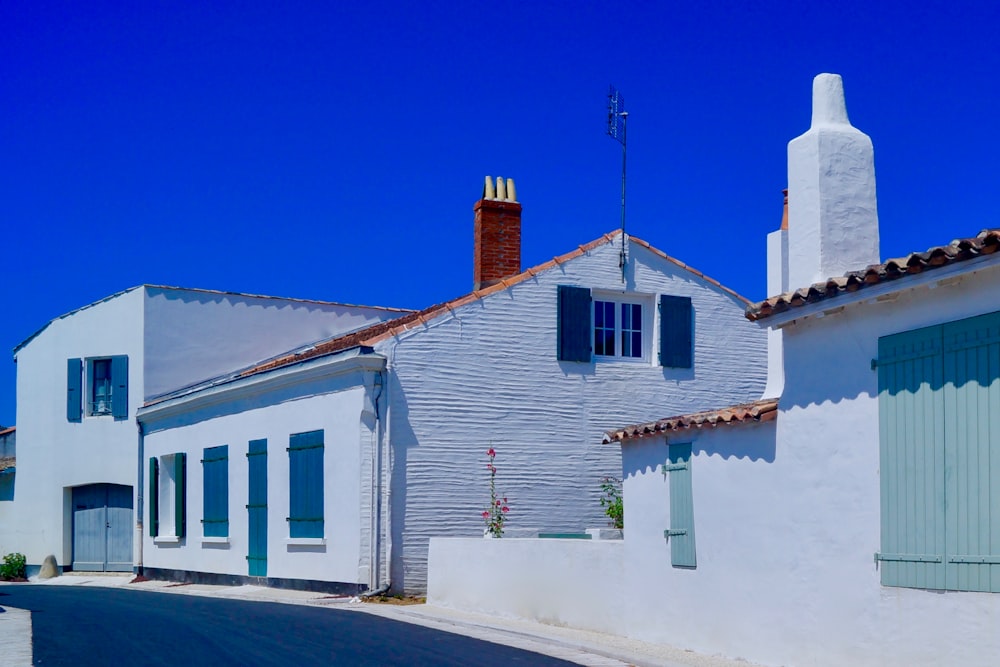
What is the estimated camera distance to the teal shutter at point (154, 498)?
26500 mm

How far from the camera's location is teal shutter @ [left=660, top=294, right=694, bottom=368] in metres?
21.6

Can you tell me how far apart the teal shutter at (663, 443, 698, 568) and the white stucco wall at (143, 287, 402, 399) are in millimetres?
16811

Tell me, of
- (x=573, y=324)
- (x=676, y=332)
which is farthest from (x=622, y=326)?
(x=573, y=324)

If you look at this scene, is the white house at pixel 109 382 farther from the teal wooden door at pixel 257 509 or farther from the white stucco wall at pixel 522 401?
the white stucco wall at pixel 522 401

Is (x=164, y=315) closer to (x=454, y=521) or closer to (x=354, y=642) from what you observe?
(x=454, y=521)

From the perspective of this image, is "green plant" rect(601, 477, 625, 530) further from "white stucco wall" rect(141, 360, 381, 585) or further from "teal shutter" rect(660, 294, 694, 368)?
"white stucco wall" rect(141, 360, 381, 585)

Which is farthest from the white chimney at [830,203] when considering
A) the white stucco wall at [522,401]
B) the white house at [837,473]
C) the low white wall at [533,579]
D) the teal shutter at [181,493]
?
the teal shutter at [181,493]

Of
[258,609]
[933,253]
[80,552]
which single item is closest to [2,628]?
[258,609]

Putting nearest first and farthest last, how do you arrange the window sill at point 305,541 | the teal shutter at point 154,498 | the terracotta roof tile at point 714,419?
the terracotta roof tile at point 714,419, the window sill at point 305,541, the teal shutter at point 154,498

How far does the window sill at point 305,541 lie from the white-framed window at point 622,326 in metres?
5.63

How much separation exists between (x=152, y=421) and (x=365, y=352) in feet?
32.5

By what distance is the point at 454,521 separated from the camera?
19.8 m

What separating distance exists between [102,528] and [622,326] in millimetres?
14357

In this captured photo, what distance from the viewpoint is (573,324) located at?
830 inches
